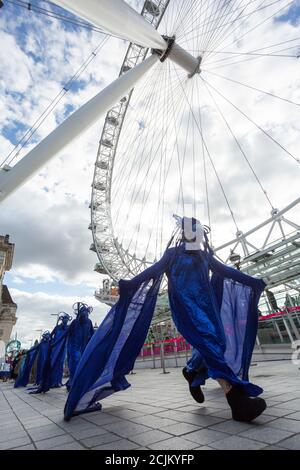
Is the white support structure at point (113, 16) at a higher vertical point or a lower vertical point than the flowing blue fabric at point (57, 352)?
higher

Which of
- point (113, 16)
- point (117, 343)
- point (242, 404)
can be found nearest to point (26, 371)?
point (117, 343)

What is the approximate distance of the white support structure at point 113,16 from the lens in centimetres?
580

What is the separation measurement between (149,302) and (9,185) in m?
4.45

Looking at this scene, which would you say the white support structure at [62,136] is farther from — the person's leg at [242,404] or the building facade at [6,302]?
the building facade at [6,302]

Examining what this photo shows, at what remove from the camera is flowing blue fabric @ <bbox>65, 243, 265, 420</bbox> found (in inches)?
118

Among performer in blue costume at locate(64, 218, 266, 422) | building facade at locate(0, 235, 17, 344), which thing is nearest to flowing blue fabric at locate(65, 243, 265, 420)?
performer in blue costume at locate(64, 218, 266, 422)

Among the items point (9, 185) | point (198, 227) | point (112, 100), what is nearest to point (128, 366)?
point (198, 227)

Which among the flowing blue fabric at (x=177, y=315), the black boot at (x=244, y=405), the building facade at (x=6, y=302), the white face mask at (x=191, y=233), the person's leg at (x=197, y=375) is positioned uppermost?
the building facade at (x=6, y=302)

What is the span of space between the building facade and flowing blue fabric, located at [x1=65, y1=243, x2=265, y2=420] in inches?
1586

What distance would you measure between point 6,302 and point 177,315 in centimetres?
5702

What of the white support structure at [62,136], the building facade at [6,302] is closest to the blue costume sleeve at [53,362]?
the white support structure at [62,136]

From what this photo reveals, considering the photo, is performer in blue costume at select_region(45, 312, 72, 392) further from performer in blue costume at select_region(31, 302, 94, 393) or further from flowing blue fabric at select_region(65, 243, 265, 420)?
flowing blue fabric at select_region(65, 243, 265, 420)

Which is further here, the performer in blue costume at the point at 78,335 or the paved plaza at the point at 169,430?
the performer in blue costume at the point at 78,335

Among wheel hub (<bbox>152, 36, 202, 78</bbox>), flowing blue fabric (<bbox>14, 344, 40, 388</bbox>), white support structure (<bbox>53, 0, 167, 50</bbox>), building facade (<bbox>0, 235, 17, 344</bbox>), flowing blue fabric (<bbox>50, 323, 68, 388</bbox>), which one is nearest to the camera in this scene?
white support structure (<bbox>53, 0, 167, 50</bbox>)
